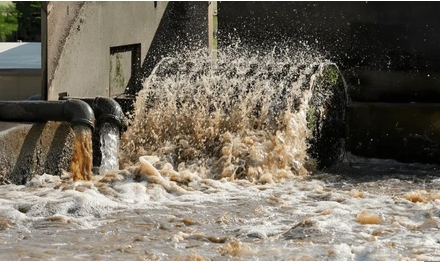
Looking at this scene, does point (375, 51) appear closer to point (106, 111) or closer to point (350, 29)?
point (350, 29)

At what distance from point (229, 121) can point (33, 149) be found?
1.87m

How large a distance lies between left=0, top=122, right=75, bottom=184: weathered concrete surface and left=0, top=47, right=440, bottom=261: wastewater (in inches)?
5.5

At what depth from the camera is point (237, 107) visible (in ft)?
27.5

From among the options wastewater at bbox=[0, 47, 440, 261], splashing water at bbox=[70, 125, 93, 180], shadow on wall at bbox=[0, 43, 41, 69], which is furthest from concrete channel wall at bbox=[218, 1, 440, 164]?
splashing water at bbox=[70, 125, 93, 180]

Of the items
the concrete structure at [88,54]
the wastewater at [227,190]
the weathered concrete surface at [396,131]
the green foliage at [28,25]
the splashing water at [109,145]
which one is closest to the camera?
the wastewater at [227,190]

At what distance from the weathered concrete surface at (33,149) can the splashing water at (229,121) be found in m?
0.66

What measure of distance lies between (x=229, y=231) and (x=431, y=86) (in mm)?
4656

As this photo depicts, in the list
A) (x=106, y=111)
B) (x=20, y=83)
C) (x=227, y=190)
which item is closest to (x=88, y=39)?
(x=106, y=111)

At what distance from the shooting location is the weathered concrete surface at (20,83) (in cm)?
1077

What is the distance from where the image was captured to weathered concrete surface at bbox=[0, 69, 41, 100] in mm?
10766

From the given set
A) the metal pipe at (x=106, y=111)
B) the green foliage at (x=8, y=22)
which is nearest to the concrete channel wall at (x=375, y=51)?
the metal pipe at (x=106, y=111)

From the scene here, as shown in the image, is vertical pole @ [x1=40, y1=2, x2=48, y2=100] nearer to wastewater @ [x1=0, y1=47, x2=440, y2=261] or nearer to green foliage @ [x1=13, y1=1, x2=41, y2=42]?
wastewater @ [x1=0, y1=47, x2=440, y2=261]

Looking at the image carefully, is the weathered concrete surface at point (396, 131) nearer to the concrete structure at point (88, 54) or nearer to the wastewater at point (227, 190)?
the wastewater at point (227, 190)

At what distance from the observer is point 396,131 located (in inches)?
358
